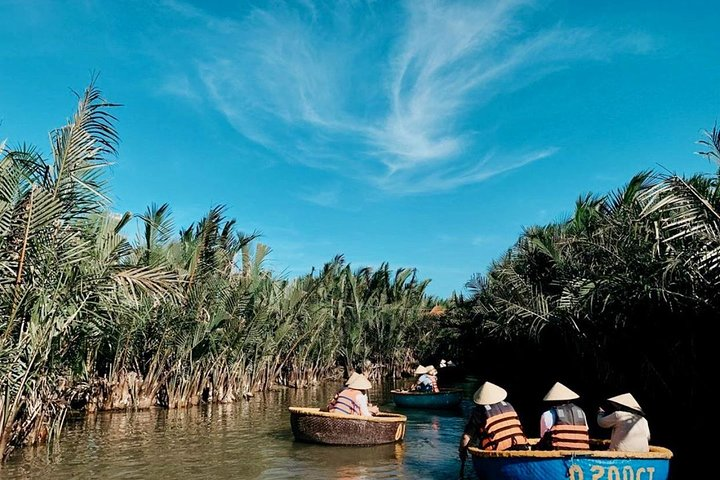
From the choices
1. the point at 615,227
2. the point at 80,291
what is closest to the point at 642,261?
the point at 615,227

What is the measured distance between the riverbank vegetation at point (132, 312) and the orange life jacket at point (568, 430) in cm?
634

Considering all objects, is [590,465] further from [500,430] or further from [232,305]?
[232,305]

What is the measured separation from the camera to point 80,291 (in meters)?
9.46

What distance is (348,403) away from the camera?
13039 millimetres

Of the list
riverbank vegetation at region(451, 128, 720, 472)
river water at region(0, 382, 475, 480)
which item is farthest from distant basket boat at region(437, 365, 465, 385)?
river water at region(0, 382, 475, 480)

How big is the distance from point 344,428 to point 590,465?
6.12 m

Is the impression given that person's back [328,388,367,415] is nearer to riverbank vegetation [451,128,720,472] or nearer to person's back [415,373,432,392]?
riverbank vegetation [451,128,720,472]

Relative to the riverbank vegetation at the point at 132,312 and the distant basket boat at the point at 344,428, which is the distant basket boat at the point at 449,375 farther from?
the distant basket boat at the point at 344,428

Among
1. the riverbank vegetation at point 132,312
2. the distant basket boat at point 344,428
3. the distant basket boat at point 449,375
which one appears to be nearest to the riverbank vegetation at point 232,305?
the riverbank vegetation at point 132,312

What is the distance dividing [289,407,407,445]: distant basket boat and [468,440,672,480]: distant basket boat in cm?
508

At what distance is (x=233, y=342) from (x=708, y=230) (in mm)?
14830

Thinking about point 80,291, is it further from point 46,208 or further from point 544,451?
point 544,451

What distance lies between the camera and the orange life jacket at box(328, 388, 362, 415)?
13.0m

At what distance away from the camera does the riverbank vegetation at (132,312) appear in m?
8.87
